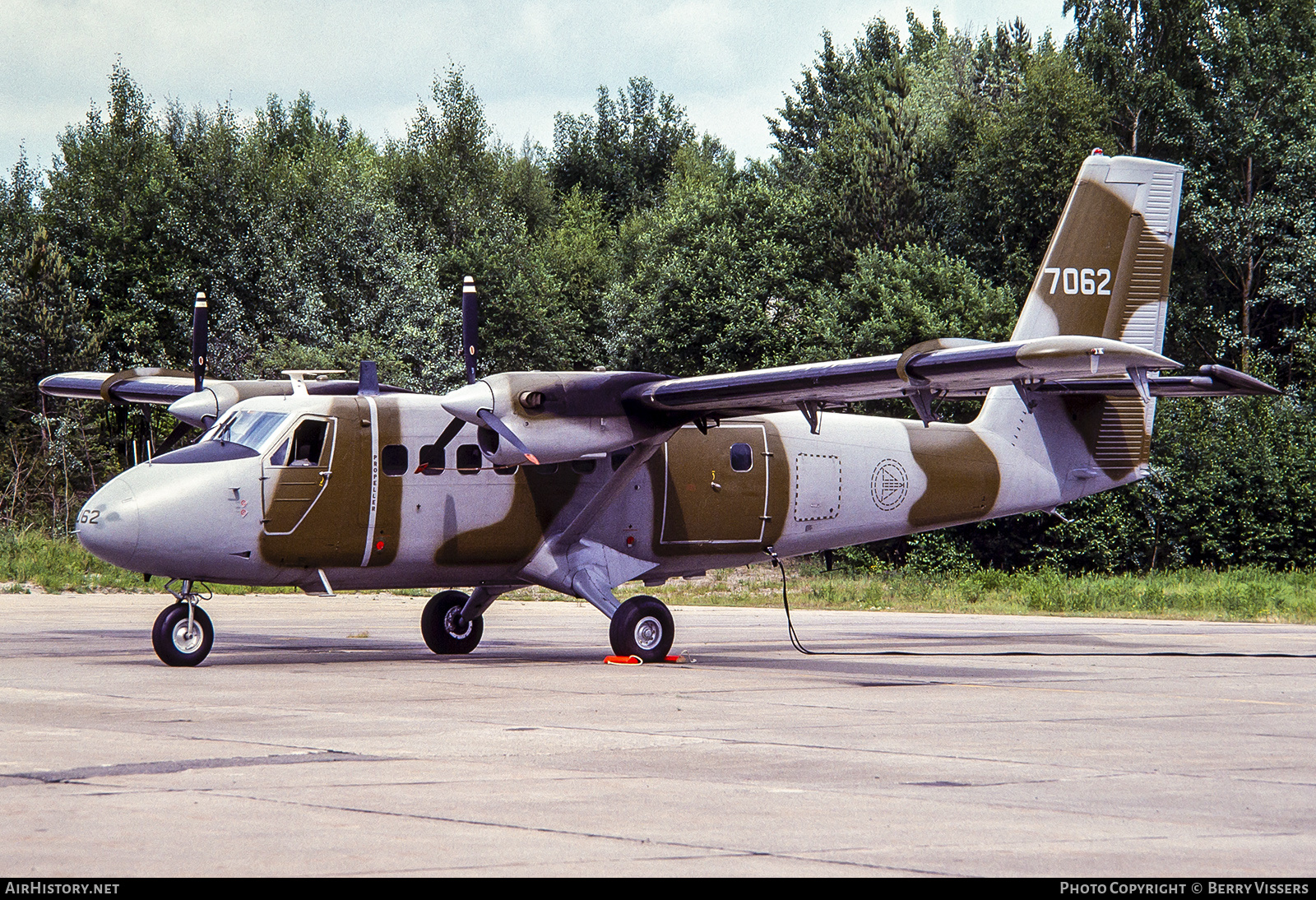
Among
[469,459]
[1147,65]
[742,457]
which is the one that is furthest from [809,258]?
[469,459]

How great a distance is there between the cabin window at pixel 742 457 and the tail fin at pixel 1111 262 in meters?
4.84

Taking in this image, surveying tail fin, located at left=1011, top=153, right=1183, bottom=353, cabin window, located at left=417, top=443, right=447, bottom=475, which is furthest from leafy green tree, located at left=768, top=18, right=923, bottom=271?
cabin window, located at left=417, top=443, right=447, bottom=475

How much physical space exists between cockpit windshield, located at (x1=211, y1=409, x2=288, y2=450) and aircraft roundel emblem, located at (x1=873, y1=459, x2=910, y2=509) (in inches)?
324

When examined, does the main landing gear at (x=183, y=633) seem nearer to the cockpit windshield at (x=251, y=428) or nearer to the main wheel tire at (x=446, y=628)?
the cockpit windshield at (x=251, y=428)

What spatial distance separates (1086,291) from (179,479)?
42.8 feet

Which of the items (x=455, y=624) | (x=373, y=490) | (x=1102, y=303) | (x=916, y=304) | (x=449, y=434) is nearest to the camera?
(x=373, y=490)

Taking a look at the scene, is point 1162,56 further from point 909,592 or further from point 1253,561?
point 909,592

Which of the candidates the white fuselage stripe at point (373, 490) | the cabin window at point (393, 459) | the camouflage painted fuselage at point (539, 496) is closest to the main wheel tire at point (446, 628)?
the camouflage painted fuselage at point (539, 496)

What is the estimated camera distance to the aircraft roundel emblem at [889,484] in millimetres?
18781

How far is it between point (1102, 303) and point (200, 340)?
517 inches

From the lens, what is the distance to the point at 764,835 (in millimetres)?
5914

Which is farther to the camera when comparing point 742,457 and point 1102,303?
point 1102,303

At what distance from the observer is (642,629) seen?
52.8 ft

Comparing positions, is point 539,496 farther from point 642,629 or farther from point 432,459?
point 642,629
